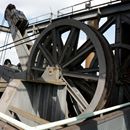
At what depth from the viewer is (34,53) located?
9867 millimetres

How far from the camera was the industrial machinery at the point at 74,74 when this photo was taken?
7.66 metres

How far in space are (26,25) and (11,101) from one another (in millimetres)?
4367

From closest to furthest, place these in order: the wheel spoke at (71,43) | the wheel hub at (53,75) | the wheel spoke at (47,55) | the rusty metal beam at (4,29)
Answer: the wheel hub at (53,75), the wheel spoke at (71,43), the wheel spoke at (47,55), the rusty metal beam at (4,29)

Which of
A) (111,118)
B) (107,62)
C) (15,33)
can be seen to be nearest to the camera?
(111,118)

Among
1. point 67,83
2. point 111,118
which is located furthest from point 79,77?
point 111,118

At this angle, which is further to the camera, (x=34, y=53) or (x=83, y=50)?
(x=34, y=53)

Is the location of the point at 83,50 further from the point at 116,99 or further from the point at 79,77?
the point at 116,99

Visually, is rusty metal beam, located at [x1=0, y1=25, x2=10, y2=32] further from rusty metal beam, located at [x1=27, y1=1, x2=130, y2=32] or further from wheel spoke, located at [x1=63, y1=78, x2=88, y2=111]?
wheel spoke, located at [x1=63, y1=78, x2=88, y2=111]

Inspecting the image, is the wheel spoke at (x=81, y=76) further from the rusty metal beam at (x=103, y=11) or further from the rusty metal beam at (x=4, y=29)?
the rusty metal beam at (x=4, y=29)

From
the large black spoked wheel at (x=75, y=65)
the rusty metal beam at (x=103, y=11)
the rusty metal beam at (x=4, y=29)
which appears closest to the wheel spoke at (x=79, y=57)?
the large black spoked wheel at (x=75, y=65)

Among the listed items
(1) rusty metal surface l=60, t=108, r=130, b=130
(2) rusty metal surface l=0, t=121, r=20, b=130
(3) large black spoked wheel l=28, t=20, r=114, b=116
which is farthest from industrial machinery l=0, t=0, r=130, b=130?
(2) rusty metal surface l=0, t=121, r=20, b=130

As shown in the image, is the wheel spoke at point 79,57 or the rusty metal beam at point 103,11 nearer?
the rusty metal beam at point 103,11

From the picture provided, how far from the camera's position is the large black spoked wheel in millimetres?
7426

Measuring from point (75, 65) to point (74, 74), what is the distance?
0.69 metres
